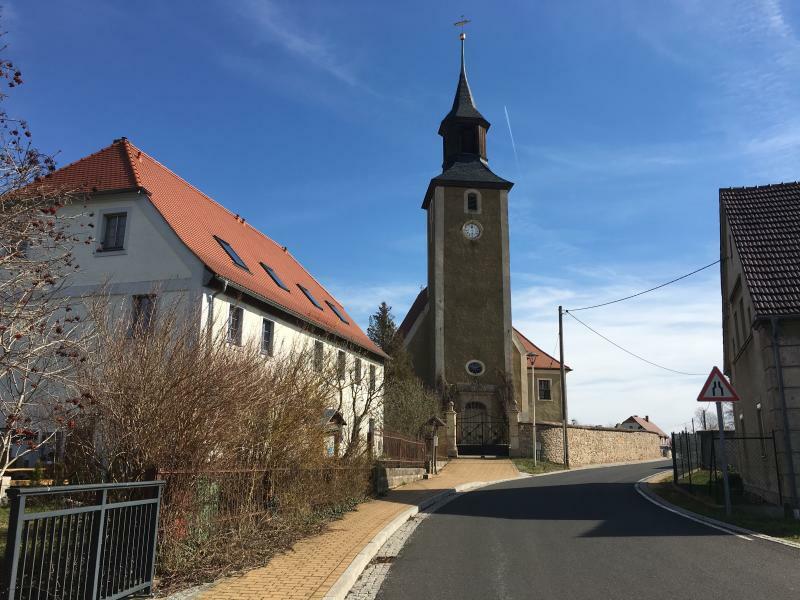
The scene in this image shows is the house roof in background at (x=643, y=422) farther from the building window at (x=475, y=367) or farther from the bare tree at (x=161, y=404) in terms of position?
the bare tree at (x=161, y=404)

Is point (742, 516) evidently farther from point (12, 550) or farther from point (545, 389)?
point (545, 389)

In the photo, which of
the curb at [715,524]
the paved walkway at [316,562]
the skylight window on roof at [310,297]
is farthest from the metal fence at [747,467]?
the skylight window on roof at [310,297]

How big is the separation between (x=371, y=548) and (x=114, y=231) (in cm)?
1404

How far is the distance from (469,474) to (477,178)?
2193 cm

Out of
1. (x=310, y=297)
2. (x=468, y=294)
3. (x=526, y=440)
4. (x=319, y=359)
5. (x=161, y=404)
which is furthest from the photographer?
(x=468, y=294)

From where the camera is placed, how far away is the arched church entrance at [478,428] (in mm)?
36656

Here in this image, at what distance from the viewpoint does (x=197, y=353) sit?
27.2 feet

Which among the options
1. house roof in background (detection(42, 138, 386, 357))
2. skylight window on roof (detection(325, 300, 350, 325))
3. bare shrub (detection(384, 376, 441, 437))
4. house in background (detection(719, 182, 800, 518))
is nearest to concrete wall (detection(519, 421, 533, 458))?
bare shrub (detection(384, 376, 441, 437))

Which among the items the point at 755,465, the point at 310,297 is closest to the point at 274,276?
the point at 310,297

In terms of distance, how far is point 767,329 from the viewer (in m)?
14.0

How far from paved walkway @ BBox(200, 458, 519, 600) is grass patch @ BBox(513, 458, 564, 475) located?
1445 cm

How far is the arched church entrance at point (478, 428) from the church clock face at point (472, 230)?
10514mm

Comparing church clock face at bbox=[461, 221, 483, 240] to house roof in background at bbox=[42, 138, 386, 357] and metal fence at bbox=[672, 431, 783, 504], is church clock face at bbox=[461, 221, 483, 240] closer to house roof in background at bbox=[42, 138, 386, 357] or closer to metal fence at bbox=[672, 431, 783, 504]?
house roof in background at bbox=[42, 138, 386, 357]

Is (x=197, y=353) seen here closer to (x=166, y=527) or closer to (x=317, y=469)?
(x=166, y=527)
